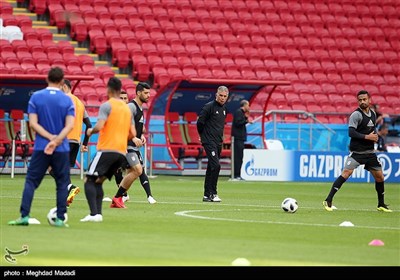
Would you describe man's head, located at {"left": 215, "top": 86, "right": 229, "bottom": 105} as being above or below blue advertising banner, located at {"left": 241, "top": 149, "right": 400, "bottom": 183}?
above

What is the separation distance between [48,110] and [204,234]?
2690 millimetres

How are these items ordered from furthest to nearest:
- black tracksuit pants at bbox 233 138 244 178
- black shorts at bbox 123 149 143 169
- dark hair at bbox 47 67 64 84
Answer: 1. black tracksuit pants at bbox 233 138 244 178
2. black shorts at bbox 123 149 143 169
3. dark hair at bbox 47 67 64 84

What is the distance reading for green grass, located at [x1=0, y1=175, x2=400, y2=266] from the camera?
1201 centimetres

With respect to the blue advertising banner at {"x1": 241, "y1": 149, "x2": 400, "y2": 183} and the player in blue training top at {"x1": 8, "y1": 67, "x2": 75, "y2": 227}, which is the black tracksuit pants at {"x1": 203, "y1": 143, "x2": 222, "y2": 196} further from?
the blue advertising banner at {"x1": 241, "y1": 149, "x2": 400, "y2": 183}

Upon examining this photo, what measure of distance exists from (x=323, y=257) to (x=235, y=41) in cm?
3048

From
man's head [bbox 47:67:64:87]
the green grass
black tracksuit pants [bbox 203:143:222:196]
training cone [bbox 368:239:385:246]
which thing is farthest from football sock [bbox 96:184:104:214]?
black tracksuit pants [bbox 203:143:222:196]

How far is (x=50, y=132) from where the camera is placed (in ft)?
48.6

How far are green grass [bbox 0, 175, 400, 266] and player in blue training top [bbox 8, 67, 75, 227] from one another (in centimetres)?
58

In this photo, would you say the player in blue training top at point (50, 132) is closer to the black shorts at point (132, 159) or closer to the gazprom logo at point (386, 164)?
the black shorts at point (132, 159)

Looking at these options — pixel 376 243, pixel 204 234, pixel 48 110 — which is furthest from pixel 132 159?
pixel 376 243

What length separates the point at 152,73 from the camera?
3869 centimetres

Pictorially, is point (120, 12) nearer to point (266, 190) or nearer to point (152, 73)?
point (152, 73)

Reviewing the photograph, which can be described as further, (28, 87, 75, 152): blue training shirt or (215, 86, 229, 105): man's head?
(215, 86, 229, 105): man's head

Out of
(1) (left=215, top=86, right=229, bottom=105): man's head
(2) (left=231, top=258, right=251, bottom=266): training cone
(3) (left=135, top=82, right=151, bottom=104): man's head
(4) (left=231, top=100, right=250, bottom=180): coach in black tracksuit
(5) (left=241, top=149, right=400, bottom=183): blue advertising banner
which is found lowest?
(5) (left=241, top=149, right=400, bottom=183): blue advertising banner
